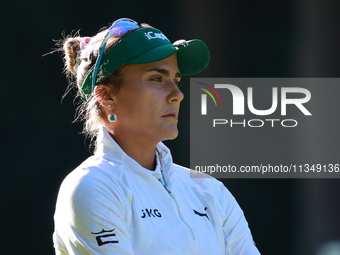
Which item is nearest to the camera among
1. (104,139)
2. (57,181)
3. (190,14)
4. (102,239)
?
(102,239)

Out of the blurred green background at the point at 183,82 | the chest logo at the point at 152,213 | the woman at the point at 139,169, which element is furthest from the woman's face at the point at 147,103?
the blurred green background at the point at 183,82

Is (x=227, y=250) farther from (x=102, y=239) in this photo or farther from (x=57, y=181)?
(x=57, y=181)

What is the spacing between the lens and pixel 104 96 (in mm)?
1607

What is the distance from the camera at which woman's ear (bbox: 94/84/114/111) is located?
1.60 meters

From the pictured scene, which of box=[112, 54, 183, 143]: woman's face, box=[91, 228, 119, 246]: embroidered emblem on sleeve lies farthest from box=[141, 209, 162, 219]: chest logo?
box=[112, 54, 183, 143]: woman's face

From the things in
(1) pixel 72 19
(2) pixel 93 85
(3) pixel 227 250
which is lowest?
(3) pixel 227 250

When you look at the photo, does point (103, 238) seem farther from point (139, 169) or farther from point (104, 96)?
point (104, 96)

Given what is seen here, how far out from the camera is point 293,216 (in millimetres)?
2955

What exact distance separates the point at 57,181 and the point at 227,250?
1.34 metres

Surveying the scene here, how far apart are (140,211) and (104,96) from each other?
468 millimetres

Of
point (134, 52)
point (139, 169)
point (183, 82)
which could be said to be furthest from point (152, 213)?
point (183, 82)

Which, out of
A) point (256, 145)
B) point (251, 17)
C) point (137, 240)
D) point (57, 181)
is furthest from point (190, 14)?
point (137, 240)

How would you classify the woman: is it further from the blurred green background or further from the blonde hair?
the blurred green background

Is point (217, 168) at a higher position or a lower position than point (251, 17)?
lower
